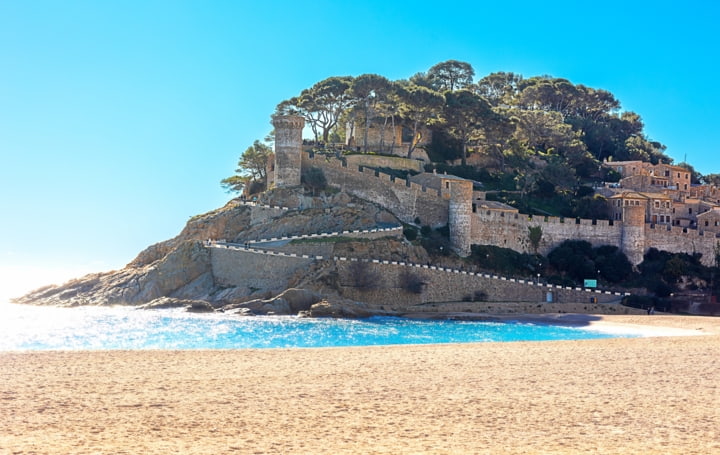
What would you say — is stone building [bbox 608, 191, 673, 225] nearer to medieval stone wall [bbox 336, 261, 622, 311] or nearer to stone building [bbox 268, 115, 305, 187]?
medieval stone wall [bbox 336, 261, 622, 311]

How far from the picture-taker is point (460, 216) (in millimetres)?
44750

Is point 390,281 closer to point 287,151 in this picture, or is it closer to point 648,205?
point 287,151

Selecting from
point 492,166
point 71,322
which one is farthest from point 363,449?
point 492,166

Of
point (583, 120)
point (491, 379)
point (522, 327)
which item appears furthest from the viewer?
point (583, 120)

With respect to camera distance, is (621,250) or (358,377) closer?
(358,377)

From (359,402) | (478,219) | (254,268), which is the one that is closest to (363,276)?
(254,268)

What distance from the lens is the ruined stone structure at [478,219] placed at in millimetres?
45625

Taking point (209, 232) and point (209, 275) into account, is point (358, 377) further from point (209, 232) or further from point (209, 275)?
point (209, 232)

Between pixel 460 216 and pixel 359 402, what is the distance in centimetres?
3259

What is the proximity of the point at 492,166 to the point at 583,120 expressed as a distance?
20.7 metres

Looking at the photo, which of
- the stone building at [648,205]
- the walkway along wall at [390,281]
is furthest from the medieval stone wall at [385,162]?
the stone building at [648,205]

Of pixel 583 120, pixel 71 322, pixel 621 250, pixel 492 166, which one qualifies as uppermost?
pixel 583 120

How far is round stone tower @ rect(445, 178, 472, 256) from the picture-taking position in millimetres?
44375

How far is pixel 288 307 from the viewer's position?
3828 cm
